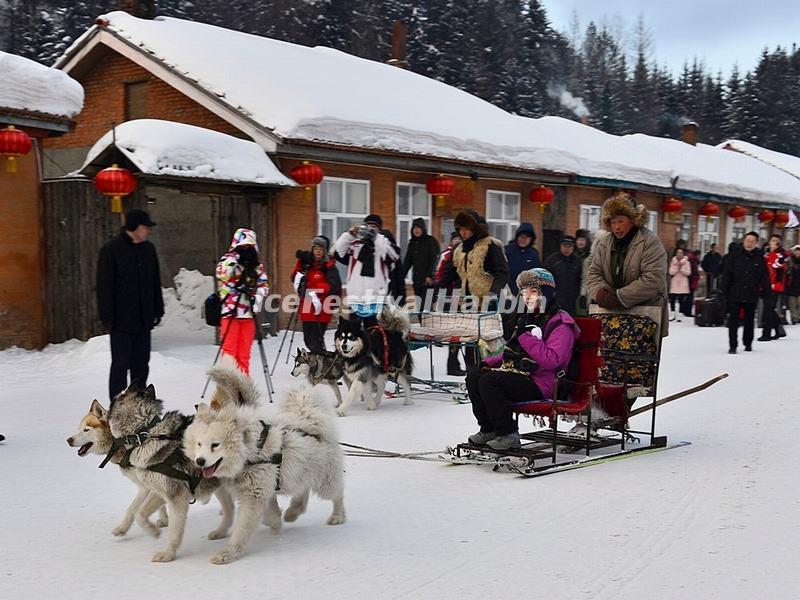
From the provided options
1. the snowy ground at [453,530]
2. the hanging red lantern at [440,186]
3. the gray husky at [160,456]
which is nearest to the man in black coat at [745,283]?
the hanging red lantern at [440,186]

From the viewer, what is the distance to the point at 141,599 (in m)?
4.09

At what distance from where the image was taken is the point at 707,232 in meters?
30.4

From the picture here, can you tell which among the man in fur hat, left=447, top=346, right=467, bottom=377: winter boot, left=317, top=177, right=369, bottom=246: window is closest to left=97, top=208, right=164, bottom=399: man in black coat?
the man in fur hat

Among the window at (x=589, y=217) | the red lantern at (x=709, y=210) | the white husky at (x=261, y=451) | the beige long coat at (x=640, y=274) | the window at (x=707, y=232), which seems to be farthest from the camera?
the window at (x=707, y=232)

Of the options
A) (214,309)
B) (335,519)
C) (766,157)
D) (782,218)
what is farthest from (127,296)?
(766,157)

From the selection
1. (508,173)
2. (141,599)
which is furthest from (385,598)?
(508,173)

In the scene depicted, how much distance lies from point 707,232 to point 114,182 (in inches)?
922

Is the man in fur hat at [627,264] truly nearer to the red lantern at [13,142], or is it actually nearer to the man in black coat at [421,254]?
the man in black coat at [421,254]

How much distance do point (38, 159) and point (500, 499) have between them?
32.5 feet

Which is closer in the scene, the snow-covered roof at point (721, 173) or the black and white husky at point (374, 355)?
the black and white husky at point (374, 355)

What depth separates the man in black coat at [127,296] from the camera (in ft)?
25.4

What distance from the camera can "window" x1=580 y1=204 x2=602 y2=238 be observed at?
77.4 ft

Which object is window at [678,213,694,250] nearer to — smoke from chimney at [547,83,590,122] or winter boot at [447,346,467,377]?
winter boot at [447,346,467,377]

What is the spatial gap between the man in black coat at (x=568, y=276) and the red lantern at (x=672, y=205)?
48.1 ft
